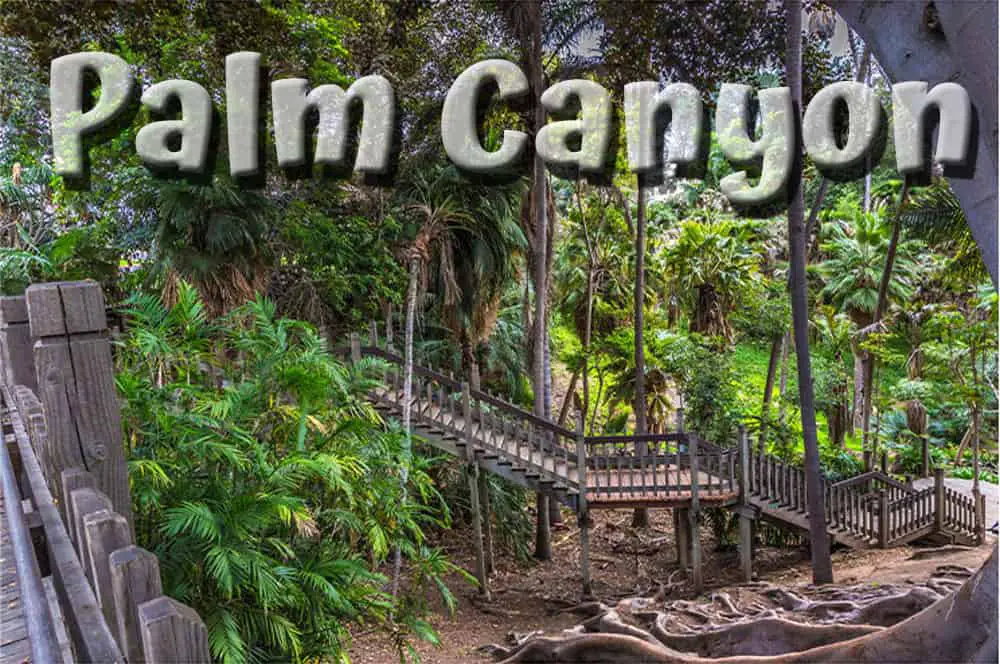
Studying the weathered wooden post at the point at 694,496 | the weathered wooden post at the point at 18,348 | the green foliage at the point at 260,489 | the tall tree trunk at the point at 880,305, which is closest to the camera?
the weathered wooden post at the point at 18,348

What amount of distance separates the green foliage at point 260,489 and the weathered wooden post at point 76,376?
1.19 m

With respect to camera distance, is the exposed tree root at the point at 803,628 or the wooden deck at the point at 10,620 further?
the exposed tree root at the point at 803,628

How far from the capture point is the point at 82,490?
1.81 meters

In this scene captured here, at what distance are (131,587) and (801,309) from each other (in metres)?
10.00

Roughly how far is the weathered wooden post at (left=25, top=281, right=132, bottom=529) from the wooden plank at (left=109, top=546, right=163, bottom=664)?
1.02 m

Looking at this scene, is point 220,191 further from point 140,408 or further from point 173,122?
point 140,408

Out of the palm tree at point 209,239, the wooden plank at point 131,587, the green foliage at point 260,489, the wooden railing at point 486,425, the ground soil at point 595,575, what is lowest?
the ground soil at point 595,575

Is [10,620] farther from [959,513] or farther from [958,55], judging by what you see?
[959,513]

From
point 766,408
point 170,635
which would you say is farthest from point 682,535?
point 170,635

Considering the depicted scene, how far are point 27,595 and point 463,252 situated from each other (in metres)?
12.6

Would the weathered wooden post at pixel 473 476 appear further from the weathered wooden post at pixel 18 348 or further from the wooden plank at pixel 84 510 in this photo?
the wooden plank at pixel 84 510

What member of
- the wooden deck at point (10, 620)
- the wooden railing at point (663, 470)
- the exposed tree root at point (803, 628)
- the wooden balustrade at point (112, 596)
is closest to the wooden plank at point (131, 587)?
the wooden balustrade at point (112, 596)

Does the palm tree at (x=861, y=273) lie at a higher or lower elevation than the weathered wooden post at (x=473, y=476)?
higher

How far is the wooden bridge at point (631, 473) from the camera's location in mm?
11422
